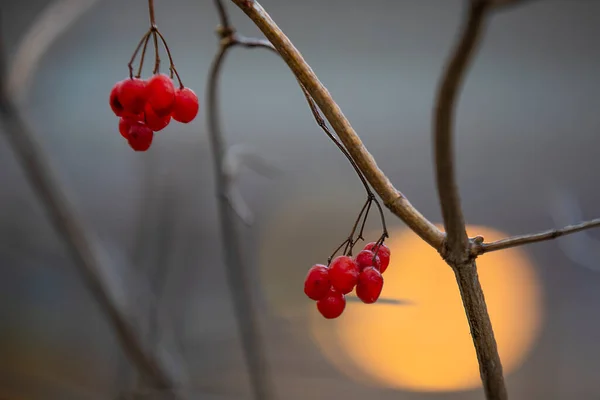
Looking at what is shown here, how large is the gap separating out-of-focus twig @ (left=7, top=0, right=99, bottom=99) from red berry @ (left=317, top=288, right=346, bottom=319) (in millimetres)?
410

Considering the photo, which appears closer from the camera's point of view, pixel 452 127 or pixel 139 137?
pixel 452 127

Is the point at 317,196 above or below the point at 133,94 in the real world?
above

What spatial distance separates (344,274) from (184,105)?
6.2 inches

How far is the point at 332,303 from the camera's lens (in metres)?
0.41

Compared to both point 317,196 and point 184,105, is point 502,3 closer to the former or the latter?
point 184,105

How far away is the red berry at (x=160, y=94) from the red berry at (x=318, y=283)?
15cm

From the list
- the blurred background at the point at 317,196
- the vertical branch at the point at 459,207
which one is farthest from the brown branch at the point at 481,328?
the blurred background at the point at 317,196

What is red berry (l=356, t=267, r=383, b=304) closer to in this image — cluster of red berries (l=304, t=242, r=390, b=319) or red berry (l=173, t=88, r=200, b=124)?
cluster of red berries (l=304, t=242, r=390, b=319)

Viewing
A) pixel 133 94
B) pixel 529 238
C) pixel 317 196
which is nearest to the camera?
pixel 529 238

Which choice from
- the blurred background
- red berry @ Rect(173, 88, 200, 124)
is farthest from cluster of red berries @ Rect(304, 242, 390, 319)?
the blurred background

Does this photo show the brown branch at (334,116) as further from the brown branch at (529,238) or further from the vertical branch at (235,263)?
the vertical branch at (235,263)

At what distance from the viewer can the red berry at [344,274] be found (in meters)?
0.39

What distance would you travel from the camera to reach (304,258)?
1.71 meters

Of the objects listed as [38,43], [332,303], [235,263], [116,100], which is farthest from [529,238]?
[38,43]
